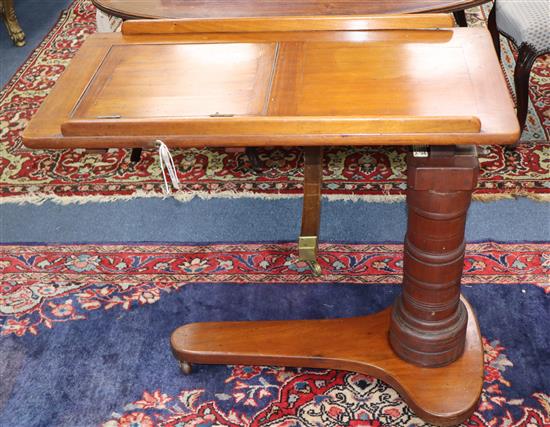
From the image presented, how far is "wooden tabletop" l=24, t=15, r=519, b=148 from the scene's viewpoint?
4.04 ft

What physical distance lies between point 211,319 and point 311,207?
1.53 ft

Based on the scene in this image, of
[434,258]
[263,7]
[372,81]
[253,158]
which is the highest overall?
[372,81]

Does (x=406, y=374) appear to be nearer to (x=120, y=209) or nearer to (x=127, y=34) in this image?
(x=127, y=34)

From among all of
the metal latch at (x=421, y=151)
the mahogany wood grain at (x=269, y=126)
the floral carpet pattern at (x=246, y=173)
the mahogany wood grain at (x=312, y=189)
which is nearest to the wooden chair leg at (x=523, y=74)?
the floral carpet pattern at (x=246, y=173)

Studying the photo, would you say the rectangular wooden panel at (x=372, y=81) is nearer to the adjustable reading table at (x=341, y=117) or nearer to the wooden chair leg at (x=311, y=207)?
the adjustable reading table at (x=341, y=117)

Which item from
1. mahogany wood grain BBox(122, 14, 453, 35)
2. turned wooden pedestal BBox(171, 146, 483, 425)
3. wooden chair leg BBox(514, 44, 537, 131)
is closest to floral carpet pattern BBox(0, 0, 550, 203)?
wooden chair leg BBox(514, 44, 537, 131)

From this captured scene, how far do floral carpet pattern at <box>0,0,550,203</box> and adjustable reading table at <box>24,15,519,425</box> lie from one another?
778 millimetres

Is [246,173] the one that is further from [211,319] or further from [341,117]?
[341,117]

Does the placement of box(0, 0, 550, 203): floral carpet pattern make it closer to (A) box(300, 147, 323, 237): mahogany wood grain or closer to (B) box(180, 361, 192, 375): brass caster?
(A) box(300, 147, 323, 237): mahogany wood grain

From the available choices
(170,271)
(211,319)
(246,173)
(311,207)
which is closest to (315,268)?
(311,207)

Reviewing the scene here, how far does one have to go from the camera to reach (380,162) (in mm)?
2625

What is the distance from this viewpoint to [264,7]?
2197 millimetres

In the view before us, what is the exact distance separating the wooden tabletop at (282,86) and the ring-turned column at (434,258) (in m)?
0.15

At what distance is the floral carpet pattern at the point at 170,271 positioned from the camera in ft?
6.91
